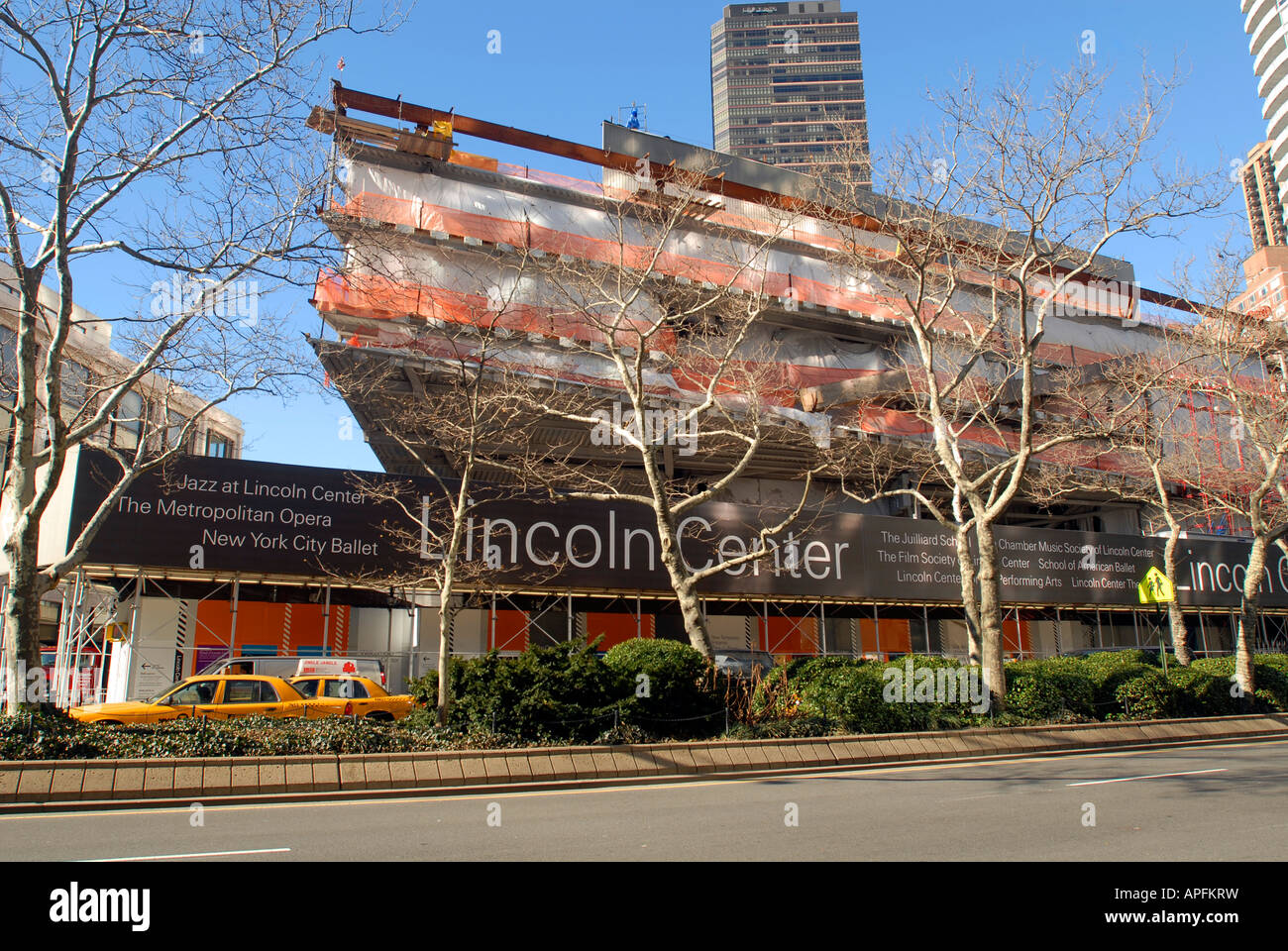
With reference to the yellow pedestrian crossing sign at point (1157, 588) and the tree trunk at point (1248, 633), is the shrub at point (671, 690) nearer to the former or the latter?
the yellow pedestrian crossing sign at point (1157, 588)

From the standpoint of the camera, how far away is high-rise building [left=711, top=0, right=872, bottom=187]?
14738cm

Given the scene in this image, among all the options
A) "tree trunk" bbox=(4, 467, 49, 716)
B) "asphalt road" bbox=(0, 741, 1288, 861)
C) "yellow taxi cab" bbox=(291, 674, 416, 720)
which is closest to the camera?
"asphalt road" bbox=(0, 741, 1288, 861)

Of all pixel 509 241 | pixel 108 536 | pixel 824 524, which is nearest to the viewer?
pixel 108 536

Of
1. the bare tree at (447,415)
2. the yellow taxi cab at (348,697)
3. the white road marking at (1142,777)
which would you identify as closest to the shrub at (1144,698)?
the white road marking at (1142,777)

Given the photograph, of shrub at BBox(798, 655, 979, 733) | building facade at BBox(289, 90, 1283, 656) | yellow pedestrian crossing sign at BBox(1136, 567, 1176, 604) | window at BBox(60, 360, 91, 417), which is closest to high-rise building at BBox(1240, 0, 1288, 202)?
building facade at BBox(289, 90, 1283, 656)

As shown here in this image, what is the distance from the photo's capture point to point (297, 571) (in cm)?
2088

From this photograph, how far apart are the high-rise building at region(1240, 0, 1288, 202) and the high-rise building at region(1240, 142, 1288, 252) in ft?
161

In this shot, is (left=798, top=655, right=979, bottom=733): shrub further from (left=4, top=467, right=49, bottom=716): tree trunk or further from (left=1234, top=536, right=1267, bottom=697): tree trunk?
(left=4, top=467, right=49, bottom=716): tree trunk

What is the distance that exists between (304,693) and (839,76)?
15777 centimetres

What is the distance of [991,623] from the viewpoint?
58.7ft

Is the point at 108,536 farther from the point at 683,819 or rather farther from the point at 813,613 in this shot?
the point at 813,613

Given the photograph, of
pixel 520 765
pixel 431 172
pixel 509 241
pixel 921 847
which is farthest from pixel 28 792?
pixel 431 172

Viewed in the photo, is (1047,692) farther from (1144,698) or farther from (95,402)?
(95,402)

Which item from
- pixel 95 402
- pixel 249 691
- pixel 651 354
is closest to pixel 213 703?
pixel 249 691
